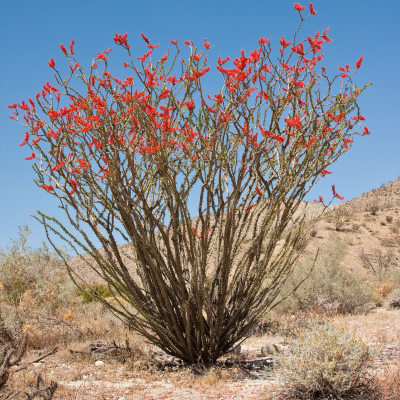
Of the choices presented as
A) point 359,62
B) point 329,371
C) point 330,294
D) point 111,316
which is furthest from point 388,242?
point 329,371

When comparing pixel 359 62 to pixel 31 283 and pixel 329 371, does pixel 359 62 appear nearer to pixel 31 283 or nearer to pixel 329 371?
pixel 329 371

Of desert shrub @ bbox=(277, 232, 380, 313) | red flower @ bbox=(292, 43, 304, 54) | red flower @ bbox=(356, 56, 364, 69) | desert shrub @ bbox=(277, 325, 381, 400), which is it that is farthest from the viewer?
desert shrub @ bbox=(277, 232, 380, 313)

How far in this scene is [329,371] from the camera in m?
3.54

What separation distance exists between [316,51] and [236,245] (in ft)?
8.00

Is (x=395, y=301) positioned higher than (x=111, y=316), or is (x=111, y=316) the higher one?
(x=111, y=316)

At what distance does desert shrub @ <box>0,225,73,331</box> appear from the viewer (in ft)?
24.8

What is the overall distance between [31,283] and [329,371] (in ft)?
23.8

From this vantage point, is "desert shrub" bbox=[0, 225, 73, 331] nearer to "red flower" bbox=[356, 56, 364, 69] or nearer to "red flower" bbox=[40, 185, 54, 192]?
"red flower" bbox=[40, 185, 54, 192]

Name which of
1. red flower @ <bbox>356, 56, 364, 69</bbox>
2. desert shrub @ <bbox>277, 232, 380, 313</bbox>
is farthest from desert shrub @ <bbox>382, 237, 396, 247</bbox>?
red flower @ <bbox>356, 56, 364, 69</bbox>

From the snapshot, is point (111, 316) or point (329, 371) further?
point (111, 316)

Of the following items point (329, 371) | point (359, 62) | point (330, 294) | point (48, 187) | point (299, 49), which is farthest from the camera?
point (330, 294)

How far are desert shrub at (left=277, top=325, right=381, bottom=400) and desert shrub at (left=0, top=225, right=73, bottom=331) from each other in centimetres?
518

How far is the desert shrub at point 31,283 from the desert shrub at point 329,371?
5176mm

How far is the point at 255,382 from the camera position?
4.25 meters
